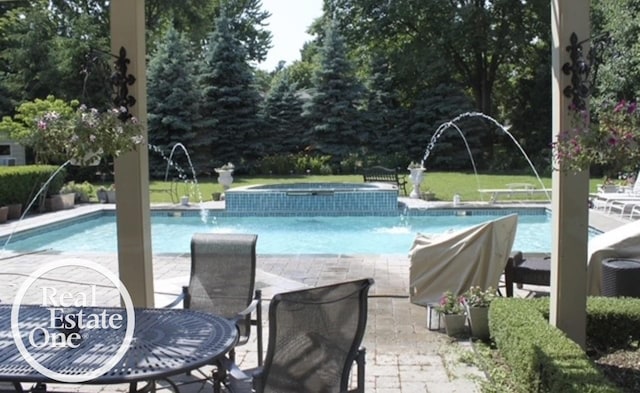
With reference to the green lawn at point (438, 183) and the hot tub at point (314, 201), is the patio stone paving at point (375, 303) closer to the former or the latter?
the hot tub at point (314, 201)

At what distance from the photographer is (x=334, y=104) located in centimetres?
2248

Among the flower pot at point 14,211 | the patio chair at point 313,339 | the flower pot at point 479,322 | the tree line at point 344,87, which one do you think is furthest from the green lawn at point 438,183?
the patio chair at point 313,339

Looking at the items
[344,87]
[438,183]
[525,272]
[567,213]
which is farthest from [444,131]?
[567,213]

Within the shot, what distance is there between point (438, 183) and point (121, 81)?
14719 mm

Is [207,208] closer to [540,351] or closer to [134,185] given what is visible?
[134,185]

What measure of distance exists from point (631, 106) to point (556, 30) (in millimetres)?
837

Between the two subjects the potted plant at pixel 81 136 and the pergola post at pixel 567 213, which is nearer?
the potted plant at pixel 81 136

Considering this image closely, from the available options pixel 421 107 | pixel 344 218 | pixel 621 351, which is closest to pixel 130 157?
pixel 621 351

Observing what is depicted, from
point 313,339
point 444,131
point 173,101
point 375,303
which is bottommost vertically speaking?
point 375,303

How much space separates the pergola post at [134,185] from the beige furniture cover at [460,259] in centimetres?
256

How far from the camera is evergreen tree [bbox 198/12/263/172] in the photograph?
2211cm

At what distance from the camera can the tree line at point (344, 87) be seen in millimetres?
21344

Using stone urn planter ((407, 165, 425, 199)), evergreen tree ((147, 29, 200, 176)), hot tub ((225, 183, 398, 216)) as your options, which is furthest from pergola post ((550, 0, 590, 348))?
evergreen tree ((147, 29, 200, 176))

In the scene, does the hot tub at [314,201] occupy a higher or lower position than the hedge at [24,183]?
lower
